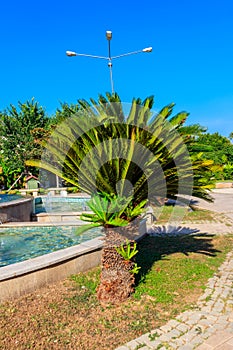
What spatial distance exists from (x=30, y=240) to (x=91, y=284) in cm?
Answer: 336

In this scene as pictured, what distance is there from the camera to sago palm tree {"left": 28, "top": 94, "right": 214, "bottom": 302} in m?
4.62

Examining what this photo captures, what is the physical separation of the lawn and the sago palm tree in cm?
41

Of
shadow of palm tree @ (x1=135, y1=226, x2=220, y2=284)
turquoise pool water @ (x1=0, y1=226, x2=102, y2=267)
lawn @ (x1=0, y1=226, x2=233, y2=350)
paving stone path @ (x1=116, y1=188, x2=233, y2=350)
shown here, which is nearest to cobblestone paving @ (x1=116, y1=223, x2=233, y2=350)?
paving stone path @ (x1=116, y1=188, x2=233, y2=350)

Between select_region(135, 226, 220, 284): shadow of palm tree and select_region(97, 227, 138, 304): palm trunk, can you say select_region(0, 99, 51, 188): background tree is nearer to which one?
select_region(135, 226, 220, 284): shadow of palm tree

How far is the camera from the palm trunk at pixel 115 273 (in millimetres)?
4574

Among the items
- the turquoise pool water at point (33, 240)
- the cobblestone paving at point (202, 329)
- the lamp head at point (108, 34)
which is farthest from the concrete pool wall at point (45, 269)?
the lamp head at point (108, 34)

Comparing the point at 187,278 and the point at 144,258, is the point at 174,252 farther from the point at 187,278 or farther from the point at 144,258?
the point at 187,278

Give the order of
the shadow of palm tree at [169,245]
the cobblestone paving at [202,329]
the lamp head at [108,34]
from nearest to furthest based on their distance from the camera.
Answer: the cobblestone paving at [202,329]
the shadow of palm tree at [169,245]
the lamp head at [108,34]

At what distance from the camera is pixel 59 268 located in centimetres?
517

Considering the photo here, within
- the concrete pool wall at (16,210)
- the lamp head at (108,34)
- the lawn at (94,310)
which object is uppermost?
the lamp head at (108,34)

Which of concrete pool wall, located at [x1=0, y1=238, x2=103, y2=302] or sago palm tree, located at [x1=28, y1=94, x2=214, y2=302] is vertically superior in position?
sago palm tree, located at [x1=28, y1=94, x2=214, y2=302]

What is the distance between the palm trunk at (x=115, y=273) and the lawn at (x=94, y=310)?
163mm

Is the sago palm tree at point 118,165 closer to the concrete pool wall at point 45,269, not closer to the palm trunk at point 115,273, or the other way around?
the palm trunk at point 115,273

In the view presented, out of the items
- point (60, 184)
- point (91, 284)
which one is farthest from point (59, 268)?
point (60, 184)
